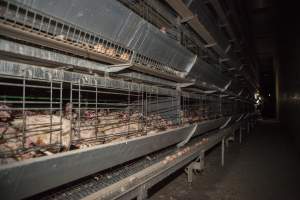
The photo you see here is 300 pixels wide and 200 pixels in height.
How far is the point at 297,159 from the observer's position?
3758 mm

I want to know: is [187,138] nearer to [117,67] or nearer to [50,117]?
[117,67]

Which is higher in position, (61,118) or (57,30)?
(57,30)

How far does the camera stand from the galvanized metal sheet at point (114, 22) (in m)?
0.86

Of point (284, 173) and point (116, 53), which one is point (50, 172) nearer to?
point (116, 53)

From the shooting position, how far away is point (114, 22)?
1121 mm

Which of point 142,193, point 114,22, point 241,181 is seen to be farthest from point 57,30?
point 241,181

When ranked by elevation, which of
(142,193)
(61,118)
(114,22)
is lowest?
(142,193)

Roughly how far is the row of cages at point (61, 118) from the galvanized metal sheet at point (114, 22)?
0.91 feet

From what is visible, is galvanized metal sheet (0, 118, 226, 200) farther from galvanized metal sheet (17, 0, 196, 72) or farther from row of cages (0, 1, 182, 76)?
galvanized metal sheet (17, 0, 196, 72)

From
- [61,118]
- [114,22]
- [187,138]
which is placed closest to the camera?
[61,118]

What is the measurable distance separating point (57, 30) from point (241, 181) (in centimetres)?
267

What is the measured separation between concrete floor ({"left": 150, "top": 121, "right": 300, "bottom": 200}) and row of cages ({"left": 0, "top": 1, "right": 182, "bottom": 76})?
164 cm

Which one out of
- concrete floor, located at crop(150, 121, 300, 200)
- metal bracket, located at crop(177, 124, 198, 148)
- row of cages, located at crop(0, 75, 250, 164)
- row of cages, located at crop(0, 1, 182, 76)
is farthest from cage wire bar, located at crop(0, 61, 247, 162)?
concrete floor, located at crop(150, 121, 300, 200)

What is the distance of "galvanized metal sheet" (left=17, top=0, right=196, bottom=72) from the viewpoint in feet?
2.83
